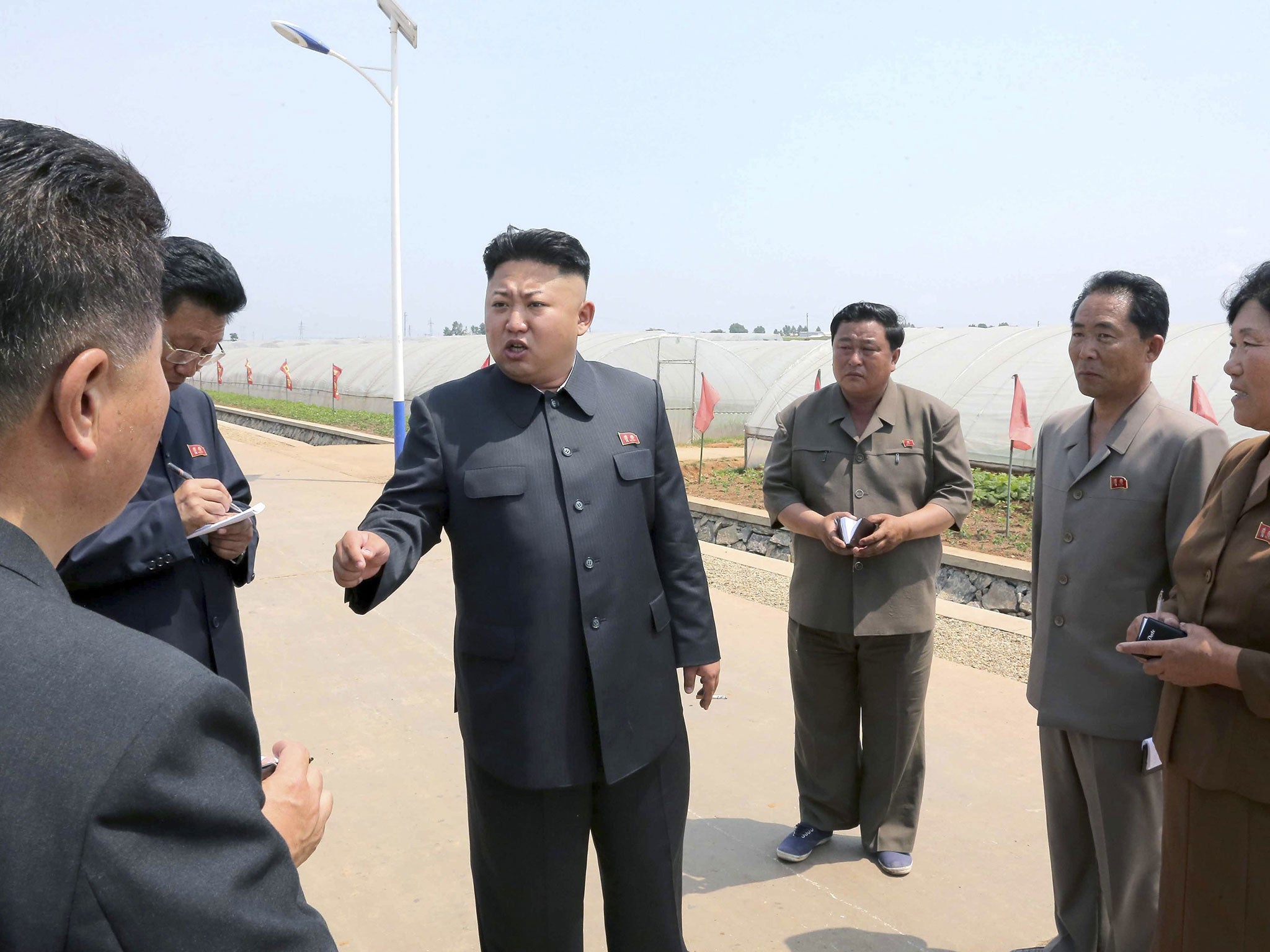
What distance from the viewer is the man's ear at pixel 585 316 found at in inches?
99.4

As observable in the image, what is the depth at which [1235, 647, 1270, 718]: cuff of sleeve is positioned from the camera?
1817mm

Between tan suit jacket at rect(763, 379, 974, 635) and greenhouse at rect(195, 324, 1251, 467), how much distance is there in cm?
548

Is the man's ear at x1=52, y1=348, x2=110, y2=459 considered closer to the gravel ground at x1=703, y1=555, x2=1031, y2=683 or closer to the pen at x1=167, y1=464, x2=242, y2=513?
the pen at x1=167, y1=464, x2=242, y2=513

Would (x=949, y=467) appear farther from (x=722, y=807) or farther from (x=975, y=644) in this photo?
(x=975, y=644)

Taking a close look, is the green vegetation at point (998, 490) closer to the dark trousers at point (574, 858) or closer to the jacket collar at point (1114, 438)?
the jacket collar at point (1114, 438)

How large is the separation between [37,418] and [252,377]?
35.9 metres

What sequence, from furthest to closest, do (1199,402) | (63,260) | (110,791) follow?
(1199,402) → (63,260) → (110,791)

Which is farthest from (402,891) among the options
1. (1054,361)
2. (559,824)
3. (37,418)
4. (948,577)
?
(1054,361)

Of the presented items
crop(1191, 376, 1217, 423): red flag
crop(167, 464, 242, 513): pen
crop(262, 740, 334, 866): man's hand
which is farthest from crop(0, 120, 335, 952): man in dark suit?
crop(1191, 376, 1217, 423): red flag

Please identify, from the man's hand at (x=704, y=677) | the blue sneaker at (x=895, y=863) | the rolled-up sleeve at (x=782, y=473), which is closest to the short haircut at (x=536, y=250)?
the man's hand at (x=704, y=677)

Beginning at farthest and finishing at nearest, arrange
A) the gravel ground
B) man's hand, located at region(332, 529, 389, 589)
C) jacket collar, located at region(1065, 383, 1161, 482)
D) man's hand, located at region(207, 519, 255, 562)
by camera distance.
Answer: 1. the gravel ground
2. jacket collar, located at region(1065, 383, 1161, 482)
3. man's hand, located at region(207, 519, 255, 562)
4. man's hand, located at region(332, 529, 389, 589)

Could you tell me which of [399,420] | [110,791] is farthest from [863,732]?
[399,420]

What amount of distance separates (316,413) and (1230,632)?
83.1ft

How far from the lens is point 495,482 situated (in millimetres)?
2285
